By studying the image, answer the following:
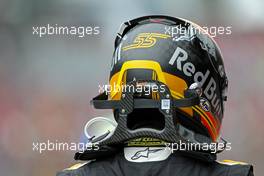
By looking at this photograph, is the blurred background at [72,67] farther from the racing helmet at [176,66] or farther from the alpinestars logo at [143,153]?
the alpinestars logo at [143,153]

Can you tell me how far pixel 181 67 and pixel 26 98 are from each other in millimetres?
3626

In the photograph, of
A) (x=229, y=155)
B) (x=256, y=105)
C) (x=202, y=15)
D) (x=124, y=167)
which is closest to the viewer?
(x=124, y=167)

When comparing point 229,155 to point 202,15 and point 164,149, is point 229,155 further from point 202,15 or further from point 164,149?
point 164,149

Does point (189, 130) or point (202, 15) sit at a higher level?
point (202, 15)

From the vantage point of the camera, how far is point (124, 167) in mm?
1747

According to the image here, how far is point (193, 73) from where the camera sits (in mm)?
1885

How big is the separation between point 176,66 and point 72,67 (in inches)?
140

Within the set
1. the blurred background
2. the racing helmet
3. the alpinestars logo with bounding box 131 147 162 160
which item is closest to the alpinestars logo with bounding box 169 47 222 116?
the racing helmet

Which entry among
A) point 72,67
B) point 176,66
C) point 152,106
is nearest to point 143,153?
point 152,106

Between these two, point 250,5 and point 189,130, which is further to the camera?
point 250,5

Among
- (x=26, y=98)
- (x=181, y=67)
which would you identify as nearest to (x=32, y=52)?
(x=26, y=98)

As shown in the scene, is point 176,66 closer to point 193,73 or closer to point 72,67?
point 193,73

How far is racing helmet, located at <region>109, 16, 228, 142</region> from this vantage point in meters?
1.84

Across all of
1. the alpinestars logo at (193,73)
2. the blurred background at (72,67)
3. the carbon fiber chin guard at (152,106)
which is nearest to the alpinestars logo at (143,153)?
the carbon fiber chin guard at (152,106)
